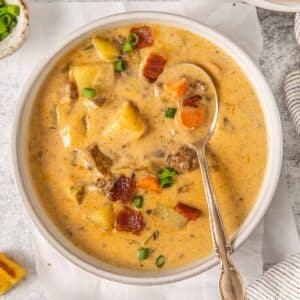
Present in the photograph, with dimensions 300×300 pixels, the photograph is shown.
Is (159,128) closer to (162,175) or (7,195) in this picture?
(162,175)

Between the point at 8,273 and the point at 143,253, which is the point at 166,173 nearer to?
the point at 143,253

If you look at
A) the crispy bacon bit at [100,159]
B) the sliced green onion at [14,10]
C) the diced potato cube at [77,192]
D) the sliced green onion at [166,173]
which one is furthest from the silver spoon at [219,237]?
the sliced green onion at [14,10]

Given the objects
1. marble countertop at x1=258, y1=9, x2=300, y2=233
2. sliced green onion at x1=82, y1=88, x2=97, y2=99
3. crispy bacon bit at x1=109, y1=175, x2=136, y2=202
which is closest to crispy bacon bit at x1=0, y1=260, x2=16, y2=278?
crispy bacon bit at x1=109, y1=175, x2=136, y2=202

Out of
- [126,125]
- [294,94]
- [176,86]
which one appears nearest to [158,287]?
[126,125]

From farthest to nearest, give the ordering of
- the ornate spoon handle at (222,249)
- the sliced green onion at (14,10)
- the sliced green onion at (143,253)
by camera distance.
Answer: the sliced green onion at (14,10)
the sliced green onion at (143,253)
the ornate spoon handle at (222,249)

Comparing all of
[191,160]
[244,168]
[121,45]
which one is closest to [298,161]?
[244,168]

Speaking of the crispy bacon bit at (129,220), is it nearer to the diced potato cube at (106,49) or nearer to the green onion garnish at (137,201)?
the green onion garnish at (137,201)
